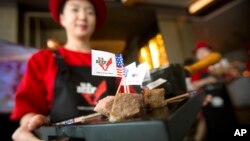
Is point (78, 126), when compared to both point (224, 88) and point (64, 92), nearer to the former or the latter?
point (64, 92)

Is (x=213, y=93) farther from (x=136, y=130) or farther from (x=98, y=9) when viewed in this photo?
(x=136, y=130)

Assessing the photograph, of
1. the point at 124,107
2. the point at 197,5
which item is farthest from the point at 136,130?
the point at 197,5

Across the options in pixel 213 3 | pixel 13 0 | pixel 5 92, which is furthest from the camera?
pixel 213 3

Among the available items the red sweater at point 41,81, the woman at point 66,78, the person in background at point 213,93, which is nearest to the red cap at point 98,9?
the woman at point 66,78

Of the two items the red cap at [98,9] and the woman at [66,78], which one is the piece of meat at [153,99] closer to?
the woman at [66,78]

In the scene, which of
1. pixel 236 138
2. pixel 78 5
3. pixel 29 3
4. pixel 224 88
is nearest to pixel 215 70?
pixel 224 88

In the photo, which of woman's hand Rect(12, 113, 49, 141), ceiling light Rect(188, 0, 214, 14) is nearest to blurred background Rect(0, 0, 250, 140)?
ceiling light Rect(188, 0, 214, 14)

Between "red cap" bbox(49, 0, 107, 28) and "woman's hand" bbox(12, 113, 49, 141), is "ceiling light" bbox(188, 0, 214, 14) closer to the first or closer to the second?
"red cap" bbox(49, 0, 107, 28)
